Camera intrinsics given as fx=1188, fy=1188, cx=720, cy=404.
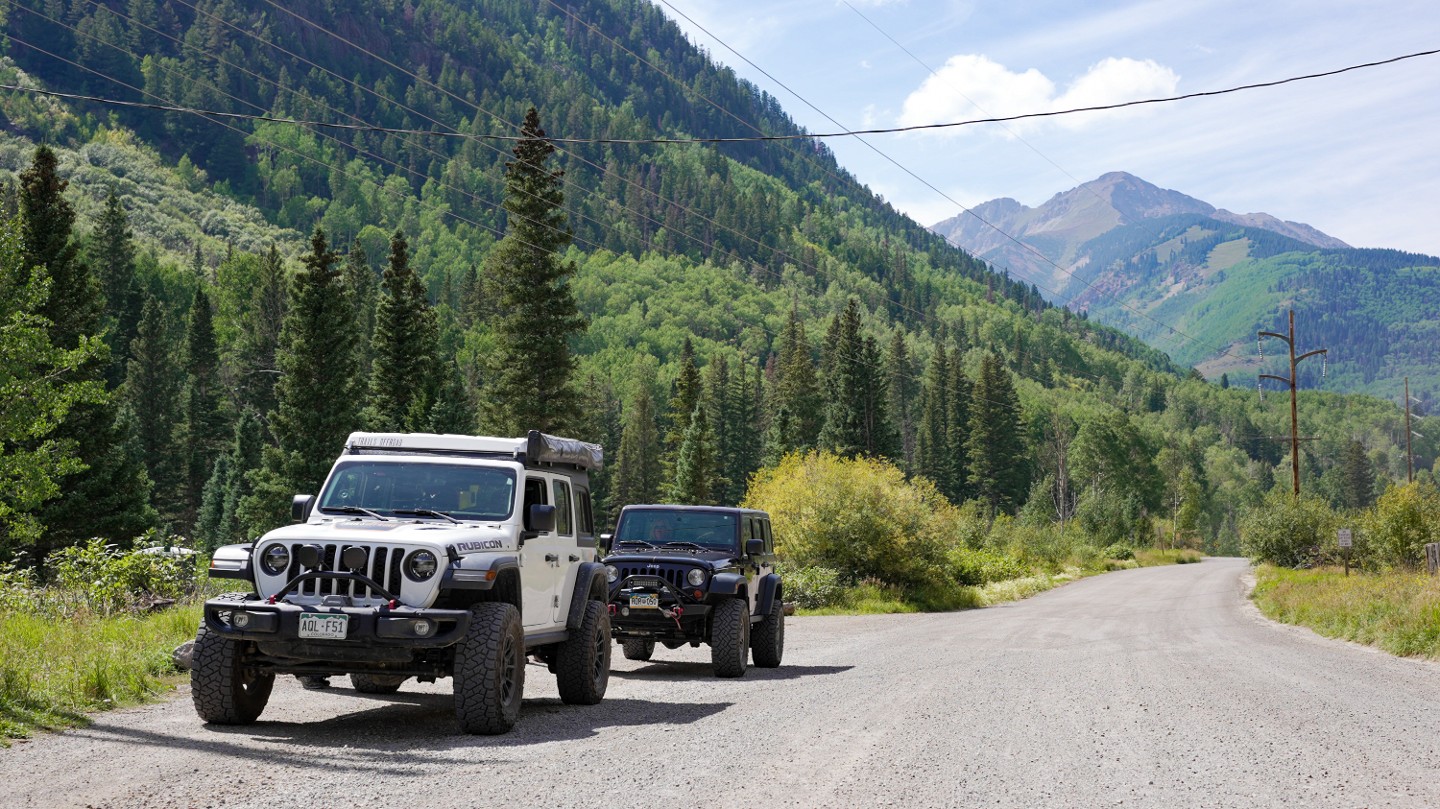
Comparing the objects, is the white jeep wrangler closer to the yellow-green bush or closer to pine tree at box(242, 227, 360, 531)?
the yellow-green bush

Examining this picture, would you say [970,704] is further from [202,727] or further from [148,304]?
[148,304]

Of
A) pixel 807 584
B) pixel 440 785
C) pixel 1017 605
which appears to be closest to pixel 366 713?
pixel 440 785

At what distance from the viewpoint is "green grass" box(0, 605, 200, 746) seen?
9289 millimetres

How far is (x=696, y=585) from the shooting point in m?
15.1

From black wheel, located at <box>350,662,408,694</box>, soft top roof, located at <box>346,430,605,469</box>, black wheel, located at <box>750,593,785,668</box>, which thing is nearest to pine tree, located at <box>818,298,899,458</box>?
black wheel, located at <box>750,593,785,668</box>

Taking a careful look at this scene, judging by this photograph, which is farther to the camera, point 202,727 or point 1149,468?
point 1149,468

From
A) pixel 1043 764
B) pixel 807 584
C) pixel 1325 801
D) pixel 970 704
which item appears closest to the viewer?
pixel 1325 801

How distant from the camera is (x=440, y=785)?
284 inches

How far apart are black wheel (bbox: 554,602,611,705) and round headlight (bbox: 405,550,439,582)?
269 centimetres

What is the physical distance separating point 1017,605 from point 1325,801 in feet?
110

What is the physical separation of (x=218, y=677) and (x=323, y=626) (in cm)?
113

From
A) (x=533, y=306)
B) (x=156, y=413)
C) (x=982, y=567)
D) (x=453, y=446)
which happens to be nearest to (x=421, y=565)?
(x=453, y=446)

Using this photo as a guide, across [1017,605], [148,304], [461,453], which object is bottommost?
[1017,605]

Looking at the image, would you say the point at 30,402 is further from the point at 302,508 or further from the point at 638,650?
the point at 302,508
